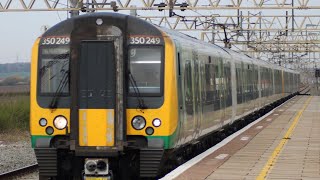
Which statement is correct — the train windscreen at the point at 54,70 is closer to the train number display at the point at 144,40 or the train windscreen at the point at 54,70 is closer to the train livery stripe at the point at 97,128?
the train livery stripe at the point at 97,128

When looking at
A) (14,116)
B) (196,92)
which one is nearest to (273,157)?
(196,92)

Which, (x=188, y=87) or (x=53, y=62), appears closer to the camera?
(x=53, y=62)

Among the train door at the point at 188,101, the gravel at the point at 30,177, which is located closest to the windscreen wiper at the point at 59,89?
the train door at the point at 188,101

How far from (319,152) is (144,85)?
5.44 metres

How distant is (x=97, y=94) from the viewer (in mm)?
9609

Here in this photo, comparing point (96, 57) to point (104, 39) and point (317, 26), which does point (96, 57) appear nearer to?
point (104, 39)

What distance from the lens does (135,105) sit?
966 centimetres

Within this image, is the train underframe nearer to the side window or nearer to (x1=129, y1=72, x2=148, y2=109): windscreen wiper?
(x1=129, y1=72, x2=148, y2=109): windscreen wiper

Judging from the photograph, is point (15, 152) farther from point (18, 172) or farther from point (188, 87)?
point (188, 87)

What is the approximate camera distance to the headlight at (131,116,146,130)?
31.6 feet

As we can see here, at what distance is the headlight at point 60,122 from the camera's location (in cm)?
976

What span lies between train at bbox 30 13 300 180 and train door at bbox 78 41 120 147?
15 millimetres

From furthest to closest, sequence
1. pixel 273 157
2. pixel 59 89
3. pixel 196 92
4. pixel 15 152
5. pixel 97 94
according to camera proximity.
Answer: pixel 15 152 → pixel 273 157 → pixel 196 92 → pixel 59 89 → pixel 97 94

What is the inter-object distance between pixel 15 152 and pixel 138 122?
399 inches
